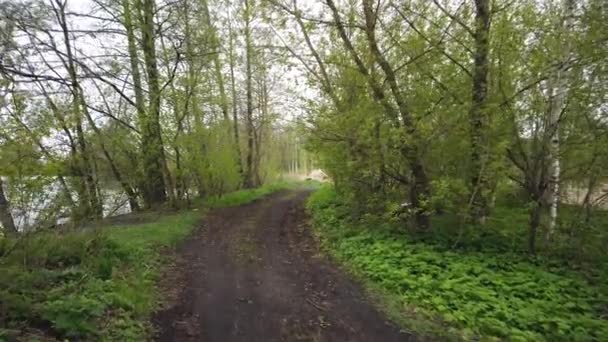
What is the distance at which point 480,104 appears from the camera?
556cm

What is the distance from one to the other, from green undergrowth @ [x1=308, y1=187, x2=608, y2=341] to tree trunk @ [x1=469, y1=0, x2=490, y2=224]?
4.21 ft

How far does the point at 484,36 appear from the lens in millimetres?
5516

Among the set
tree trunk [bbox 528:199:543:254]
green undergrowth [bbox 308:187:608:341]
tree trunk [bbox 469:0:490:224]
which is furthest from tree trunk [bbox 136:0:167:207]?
tree trunk [bbox 528:199:543:254]

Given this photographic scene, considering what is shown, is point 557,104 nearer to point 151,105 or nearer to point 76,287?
point 76,287

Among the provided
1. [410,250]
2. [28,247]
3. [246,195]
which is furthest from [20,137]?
[246,195]

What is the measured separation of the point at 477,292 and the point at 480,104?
3.12m

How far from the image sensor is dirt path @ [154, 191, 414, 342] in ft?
12.4

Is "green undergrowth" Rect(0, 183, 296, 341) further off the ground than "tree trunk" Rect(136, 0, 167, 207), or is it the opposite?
"tree trunk" Rect(136, 0, 167, 207)

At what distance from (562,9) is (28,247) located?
29.4 feet

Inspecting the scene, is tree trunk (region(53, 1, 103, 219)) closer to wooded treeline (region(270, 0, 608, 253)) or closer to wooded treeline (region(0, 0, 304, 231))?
wooded treeline (region(0, 0, 304, 231))

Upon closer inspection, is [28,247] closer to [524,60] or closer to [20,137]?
→ [20,137]

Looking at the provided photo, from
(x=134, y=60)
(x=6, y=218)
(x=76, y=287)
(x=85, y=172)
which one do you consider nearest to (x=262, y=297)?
(x=76, y=287)

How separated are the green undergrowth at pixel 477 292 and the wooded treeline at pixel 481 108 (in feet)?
2.22

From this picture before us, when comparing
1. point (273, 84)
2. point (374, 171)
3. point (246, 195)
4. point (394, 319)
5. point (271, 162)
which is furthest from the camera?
point (271, 162)
